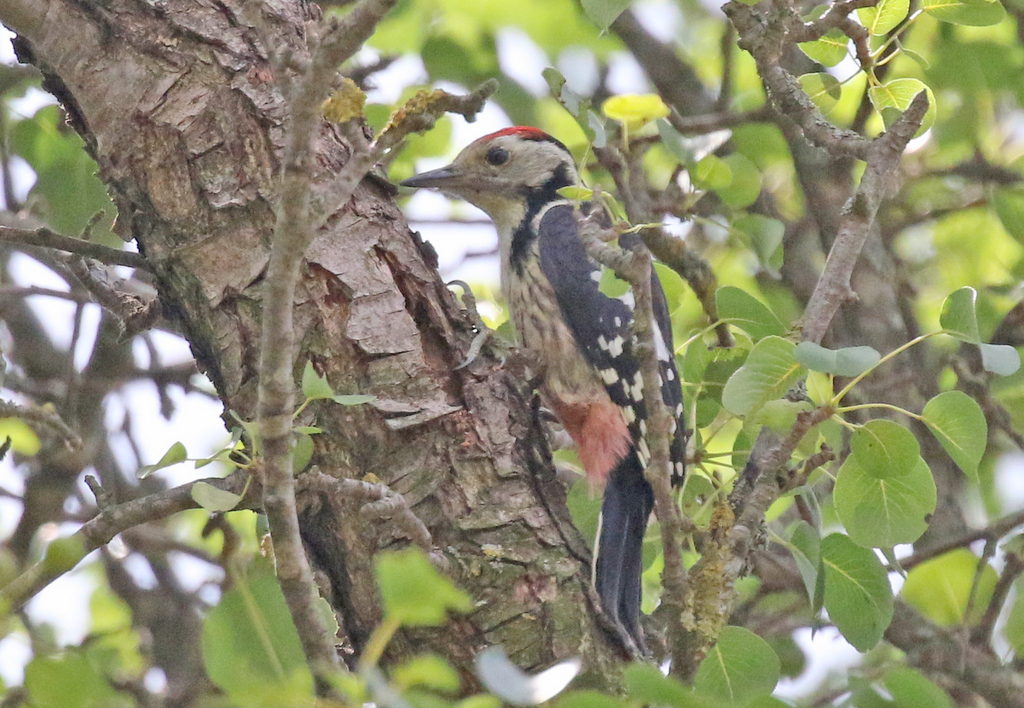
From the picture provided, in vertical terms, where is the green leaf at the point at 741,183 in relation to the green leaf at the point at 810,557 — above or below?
above

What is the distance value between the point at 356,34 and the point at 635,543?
1.45 m

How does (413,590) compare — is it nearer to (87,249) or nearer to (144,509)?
(144,509)

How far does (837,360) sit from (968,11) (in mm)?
997

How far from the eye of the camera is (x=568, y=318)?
3.14 meters

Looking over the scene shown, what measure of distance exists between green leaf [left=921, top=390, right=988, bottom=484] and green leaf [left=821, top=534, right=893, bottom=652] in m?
0.27

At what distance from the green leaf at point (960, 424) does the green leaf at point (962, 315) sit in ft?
0.33

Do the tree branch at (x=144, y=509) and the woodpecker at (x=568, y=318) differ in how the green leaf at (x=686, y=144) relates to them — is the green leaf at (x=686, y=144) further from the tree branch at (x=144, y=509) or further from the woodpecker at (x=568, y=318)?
the tree branch at (x=144, y=509)

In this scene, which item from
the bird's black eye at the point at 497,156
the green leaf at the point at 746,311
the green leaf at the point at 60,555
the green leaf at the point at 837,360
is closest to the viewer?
the green leaf at the point at 60,555

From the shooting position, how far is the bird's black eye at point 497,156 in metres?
3.49

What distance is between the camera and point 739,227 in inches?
106

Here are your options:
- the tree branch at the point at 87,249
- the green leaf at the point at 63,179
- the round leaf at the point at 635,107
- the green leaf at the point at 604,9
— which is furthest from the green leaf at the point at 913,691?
the green leaf at the point at 63,179

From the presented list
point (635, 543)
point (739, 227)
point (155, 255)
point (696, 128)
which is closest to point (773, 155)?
point (696, 128)

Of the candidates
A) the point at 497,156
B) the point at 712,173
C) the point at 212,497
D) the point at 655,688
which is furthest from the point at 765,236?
the point at 655,688

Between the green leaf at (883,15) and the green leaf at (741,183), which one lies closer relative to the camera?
the green leaf at (883,15)
